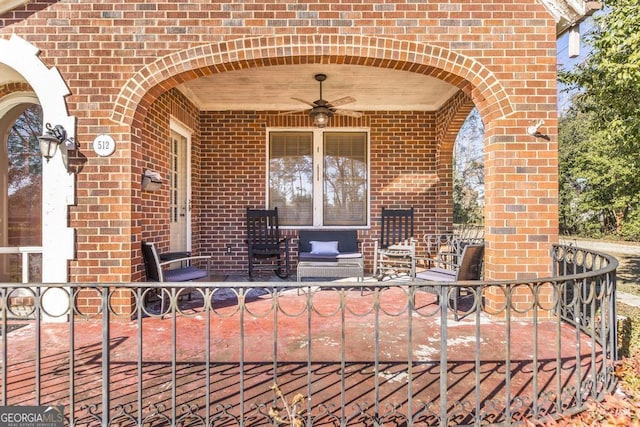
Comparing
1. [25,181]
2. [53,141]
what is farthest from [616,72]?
[25,181]

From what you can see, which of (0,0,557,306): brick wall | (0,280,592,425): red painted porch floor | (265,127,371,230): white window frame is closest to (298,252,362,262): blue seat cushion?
(265,127,371,230): white window frame

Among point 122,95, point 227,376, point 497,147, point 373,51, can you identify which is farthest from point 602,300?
point 122,95

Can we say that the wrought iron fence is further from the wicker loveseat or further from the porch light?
the wicker loveseat

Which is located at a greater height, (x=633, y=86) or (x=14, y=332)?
(x=633, y=86)

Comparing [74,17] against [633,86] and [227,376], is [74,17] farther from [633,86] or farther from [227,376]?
[633,86]

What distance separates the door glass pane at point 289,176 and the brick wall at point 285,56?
3.00 meters

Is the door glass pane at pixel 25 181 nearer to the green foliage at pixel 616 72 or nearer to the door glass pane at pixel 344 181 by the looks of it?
the door glass pane at pixel 344 181

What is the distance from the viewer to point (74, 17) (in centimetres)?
379

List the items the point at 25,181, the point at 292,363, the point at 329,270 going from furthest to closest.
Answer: the point at 329,270, the point at 25,181, the point at 292,363

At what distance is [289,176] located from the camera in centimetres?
684

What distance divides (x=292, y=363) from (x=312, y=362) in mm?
146

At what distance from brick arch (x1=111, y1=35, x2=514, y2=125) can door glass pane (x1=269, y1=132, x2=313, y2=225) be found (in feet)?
9.80

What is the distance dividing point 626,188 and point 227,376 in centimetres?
737

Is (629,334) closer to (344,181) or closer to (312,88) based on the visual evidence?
(344,181)
